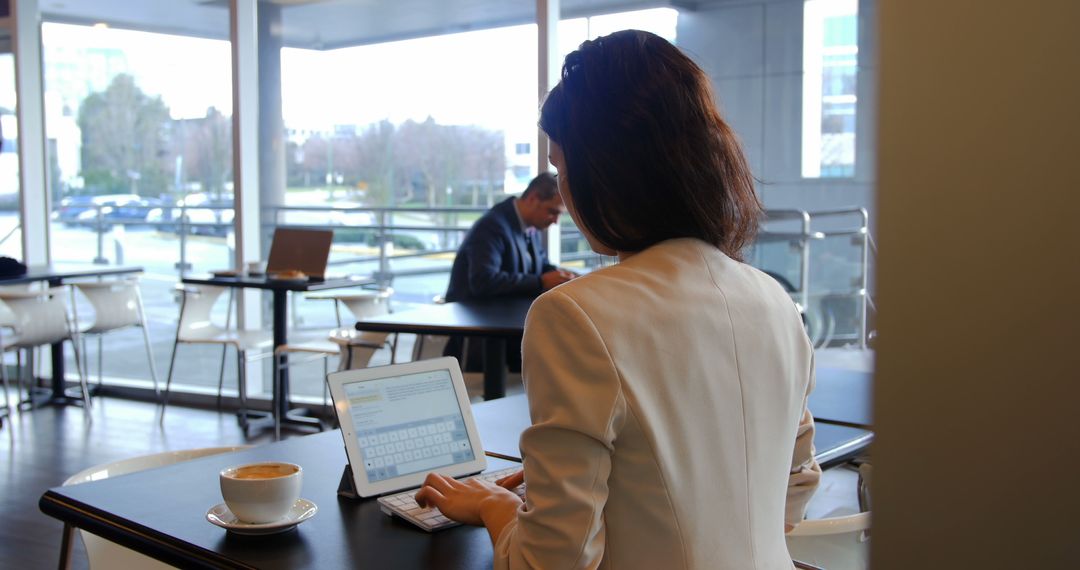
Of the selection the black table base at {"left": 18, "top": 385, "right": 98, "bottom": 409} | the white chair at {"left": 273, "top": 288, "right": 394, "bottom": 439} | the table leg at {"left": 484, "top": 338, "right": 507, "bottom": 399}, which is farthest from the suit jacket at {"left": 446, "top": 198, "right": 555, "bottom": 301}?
the black table base at {"left": 18, "top": 385, "right": 98, "bottom": 409}

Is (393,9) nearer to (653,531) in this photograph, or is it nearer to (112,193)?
(112,193)

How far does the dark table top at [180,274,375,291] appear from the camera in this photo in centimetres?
549

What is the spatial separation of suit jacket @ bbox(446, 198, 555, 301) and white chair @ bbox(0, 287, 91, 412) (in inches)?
113

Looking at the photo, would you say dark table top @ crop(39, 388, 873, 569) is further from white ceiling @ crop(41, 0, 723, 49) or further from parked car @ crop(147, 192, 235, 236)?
parked car @ crop(147, 192, 235, 236)

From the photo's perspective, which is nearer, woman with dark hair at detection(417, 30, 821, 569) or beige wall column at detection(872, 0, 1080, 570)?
beige wall column at detection(872, 0, 1080, 570)

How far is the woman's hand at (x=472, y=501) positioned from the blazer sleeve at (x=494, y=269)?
10.5 feet

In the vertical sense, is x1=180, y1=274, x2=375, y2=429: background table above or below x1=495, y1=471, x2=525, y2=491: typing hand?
below

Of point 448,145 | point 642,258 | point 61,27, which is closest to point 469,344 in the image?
point 448,145

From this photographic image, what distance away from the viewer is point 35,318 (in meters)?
6.14

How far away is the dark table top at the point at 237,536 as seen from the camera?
1342 millimetres

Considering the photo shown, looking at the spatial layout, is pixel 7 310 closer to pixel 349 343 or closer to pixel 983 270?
pixel 349 343

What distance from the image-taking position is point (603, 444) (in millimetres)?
994

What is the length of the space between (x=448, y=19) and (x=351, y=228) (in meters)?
1.42

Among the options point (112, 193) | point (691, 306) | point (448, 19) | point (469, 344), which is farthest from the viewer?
point (112, 193)
